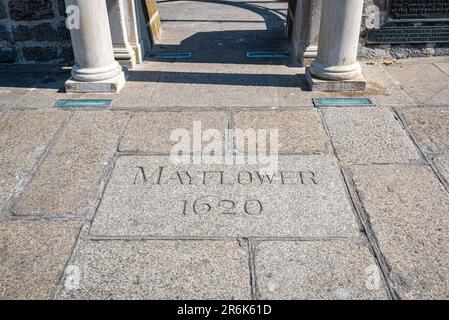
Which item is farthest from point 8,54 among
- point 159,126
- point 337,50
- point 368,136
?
point 368,136

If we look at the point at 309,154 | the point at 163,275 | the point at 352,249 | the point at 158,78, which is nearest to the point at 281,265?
the point at 352,249

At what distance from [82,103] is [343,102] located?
3.00 metres

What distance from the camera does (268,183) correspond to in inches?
133

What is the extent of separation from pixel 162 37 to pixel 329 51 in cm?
366

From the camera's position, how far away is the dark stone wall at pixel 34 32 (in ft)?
19.1

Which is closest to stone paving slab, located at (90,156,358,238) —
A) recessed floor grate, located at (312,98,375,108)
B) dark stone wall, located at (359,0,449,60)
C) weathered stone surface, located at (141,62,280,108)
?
recessed floor grate, located at (312,98,375,108)

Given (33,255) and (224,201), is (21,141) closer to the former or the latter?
(33,255)

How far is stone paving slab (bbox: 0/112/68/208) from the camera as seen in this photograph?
356 centimetres

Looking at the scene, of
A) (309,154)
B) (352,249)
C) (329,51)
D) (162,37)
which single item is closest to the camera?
(352,249)

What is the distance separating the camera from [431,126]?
13.9ft

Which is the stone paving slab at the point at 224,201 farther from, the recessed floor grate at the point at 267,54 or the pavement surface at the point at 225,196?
the recessed floor grate at the point at 267,54

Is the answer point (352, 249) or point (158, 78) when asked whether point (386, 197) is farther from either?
point (158, 78)

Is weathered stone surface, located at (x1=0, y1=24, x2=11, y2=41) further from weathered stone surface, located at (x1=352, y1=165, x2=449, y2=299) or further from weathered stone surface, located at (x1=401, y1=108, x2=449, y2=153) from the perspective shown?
weathered stone surface, located at (x1=401, y1=108, x2=449, y2=153)

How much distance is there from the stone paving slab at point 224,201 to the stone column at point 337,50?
1.70m
